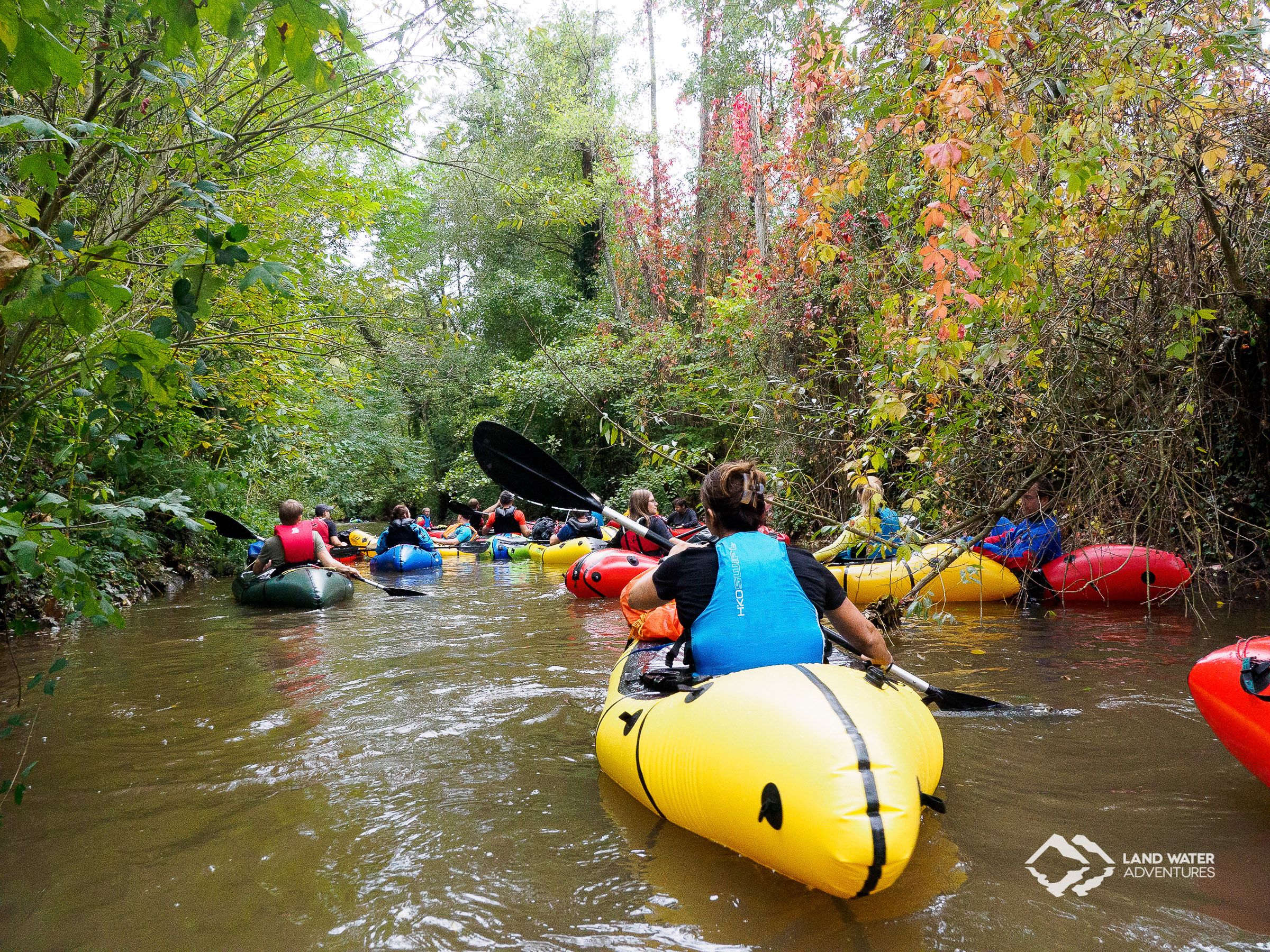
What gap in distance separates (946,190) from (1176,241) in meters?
2.93

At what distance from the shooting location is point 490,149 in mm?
5188

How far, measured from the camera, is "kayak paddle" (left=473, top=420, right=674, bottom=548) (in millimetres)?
4754

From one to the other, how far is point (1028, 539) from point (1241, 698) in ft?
14.2

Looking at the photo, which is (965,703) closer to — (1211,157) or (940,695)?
(940,695)

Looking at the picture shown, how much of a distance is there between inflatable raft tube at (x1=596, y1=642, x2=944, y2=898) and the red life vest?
6.21 m

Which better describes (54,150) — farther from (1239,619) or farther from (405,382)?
(405,382)

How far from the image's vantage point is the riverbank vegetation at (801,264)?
7.45ft

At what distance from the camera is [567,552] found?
1052cm

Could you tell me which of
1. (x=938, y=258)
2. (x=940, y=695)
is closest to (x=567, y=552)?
(x=940, y=695)

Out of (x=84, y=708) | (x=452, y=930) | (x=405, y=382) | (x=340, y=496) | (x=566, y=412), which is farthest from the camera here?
(x=340, y=496)

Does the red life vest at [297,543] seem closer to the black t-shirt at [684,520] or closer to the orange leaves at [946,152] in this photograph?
the black t-shirt at [684,520]

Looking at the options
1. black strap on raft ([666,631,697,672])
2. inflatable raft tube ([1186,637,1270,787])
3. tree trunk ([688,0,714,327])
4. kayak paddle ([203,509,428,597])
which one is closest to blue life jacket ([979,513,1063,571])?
inflatable raft tube ([1186,637,1270,787])

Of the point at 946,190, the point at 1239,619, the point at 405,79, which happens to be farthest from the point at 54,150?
the point at 1239,619

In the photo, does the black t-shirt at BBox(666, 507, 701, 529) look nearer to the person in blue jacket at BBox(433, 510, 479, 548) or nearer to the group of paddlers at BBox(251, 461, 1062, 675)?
the person in blue jacket at BBox(433, 510, 479, 548)
